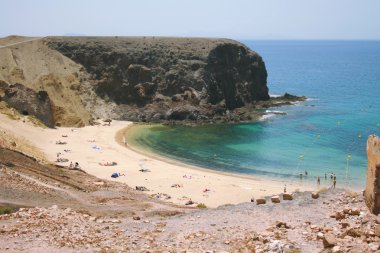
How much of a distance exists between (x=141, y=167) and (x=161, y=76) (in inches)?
1326

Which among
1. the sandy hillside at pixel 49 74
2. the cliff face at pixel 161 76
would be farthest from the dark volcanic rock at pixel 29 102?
the cliff face at pixel 161 76

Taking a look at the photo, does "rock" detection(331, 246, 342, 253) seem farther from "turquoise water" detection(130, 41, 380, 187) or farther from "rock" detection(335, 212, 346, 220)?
"turquoise water" detection(130, 41, 380, 187)

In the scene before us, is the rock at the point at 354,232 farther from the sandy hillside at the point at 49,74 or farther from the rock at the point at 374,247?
the sandy hillside at the point at 49,74

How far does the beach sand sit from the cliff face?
13.2 meters

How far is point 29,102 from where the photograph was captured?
6181 centimetres

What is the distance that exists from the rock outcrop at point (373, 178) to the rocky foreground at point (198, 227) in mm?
353

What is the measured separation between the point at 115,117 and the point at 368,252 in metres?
62.8

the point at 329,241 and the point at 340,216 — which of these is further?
the point at 340,216

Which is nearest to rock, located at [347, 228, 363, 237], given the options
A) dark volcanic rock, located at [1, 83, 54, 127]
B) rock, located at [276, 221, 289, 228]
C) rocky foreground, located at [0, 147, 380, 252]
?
rocky foreground, located at [0, 147, 380, 252]

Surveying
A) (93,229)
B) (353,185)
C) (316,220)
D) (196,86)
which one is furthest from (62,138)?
(316,220)

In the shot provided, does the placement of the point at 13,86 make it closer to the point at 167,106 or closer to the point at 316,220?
the point at 167,106

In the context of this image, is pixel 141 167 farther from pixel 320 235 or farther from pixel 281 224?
pixel 320 235

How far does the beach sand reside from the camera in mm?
37906

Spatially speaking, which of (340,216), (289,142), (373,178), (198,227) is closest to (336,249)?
(340,216)
